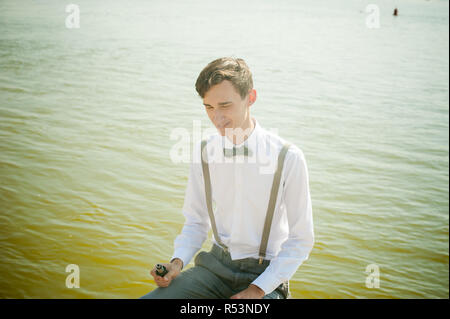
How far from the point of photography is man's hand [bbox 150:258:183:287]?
2.29 meters

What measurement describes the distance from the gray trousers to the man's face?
754 mm

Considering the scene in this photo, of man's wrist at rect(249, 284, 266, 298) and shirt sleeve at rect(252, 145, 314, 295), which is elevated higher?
shirt sleeve at rect(252, 145, 314, 295)

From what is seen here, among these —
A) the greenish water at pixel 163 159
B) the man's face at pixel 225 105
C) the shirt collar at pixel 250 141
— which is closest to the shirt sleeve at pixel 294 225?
the shirt collar at pixel 250 141

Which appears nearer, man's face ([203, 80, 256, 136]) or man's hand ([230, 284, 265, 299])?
man's hand ([230, 284, 265, 299])

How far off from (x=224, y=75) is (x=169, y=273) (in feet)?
3.69

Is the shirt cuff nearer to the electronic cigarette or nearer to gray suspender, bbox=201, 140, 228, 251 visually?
gray suspender, bbox=201, 140, 228, 251

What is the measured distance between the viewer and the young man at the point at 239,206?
2342 millimetres

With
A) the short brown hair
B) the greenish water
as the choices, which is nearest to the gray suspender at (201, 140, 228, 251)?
the short brown hair

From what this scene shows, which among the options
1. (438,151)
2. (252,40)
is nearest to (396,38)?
(252,40)

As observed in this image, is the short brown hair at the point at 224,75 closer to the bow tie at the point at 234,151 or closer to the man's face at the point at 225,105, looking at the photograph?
the man's face at the point at 225,105

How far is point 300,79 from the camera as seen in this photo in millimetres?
13797

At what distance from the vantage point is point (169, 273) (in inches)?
92.1

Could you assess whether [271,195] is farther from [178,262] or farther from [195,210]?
[178,262]

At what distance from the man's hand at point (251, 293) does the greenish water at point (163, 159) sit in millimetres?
1999
